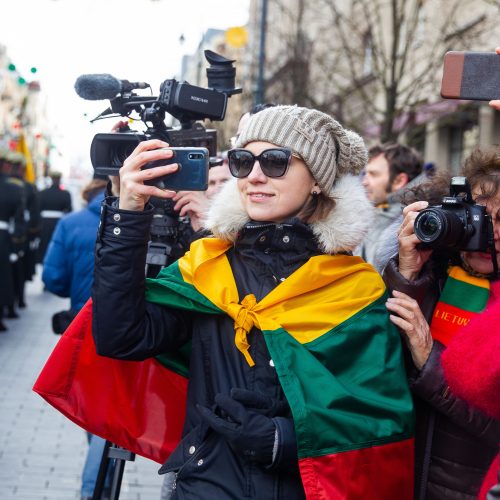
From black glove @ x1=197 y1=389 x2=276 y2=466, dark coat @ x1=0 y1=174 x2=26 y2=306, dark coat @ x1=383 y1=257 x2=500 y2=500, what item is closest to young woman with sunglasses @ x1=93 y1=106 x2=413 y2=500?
black glove @ x1=197 y1=389 x2=276 y2=466

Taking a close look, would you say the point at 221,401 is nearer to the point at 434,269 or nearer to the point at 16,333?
the point at 434,269

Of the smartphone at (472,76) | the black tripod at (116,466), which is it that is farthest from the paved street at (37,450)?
the smartphone at (472,76)

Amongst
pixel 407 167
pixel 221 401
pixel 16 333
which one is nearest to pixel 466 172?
pixel 221 401

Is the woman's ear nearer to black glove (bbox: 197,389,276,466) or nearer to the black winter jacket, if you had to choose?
the black winter jacket

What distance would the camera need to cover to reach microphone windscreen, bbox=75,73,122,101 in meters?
3.29

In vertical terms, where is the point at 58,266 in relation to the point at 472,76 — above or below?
below

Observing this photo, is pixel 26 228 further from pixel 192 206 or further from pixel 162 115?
pixel 162 115

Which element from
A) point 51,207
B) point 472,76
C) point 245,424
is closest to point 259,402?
point 245,424

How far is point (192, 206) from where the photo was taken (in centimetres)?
388

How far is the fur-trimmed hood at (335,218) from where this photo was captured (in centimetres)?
275

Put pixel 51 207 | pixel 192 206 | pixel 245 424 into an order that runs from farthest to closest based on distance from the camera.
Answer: pixel 51 207, pixel 192 206, pixel 245 424

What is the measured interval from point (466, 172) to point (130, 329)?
1256mm

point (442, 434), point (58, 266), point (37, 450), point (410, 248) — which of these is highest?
point (410, 248)

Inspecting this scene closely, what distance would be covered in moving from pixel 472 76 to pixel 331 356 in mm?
909
